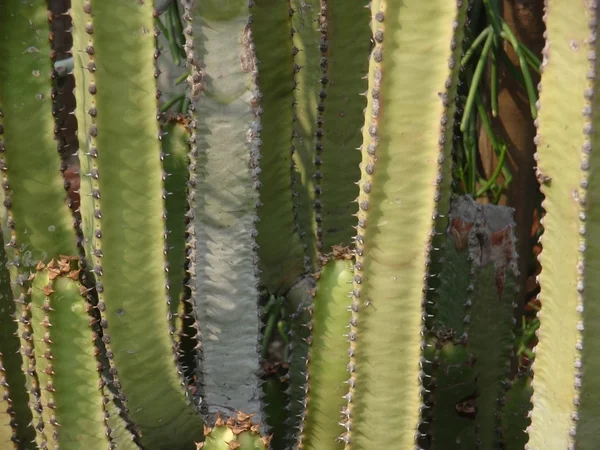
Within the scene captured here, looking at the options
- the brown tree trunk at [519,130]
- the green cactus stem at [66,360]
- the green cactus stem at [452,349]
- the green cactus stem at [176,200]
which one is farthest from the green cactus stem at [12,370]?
the brown tree trunk at [519,130]

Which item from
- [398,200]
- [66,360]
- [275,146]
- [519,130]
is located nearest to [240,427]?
[66,360]

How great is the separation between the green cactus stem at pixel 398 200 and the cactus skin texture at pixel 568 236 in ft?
0.50

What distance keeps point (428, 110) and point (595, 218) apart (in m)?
0.28

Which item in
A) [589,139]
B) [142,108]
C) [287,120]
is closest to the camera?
[589,139]

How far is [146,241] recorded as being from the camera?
5.14 ft

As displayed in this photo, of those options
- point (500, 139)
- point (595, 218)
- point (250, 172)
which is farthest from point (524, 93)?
point (595, 218)

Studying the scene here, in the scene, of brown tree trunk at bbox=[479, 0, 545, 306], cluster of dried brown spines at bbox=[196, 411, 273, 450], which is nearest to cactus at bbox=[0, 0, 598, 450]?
cluster of dried brown spines at bbox=[196, 411, 273, 450]

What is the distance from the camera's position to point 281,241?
1.88 m

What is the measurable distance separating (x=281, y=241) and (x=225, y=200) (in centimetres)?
28

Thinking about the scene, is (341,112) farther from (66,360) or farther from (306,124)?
(66,360)

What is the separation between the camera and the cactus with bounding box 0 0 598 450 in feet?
4.24

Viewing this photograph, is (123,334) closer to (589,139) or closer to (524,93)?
(589,139)

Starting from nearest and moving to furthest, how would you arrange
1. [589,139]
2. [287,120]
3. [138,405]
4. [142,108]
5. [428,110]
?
[589,139] < [428,110] < [142,108] < [138,405] < [287,120]

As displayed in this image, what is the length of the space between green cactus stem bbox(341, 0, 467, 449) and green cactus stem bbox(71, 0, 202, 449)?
0.38 metres
